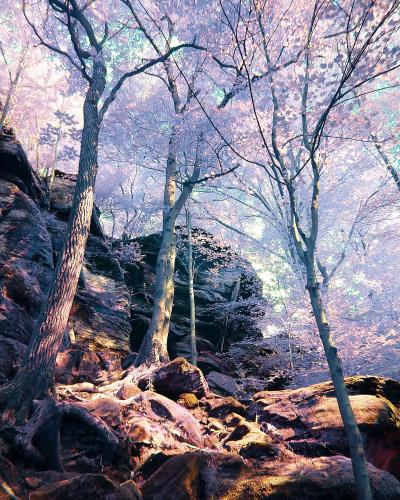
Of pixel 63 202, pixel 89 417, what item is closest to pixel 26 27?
pixel 63 202

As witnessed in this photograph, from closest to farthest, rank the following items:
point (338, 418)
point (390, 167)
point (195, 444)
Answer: point (195, 444), point (338, 418), point (390, 167)

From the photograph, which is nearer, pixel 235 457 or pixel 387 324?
pixel 235 457

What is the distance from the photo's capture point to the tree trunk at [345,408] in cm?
357

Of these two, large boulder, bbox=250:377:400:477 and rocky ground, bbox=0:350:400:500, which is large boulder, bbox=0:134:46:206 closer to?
rocky ground, bbox=0:350:400:500

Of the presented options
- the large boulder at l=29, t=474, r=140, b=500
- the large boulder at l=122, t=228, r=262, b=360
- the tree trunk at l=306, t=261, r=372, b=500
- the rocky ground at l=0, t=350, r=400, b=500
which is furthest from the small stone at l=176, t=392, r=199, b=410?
the large boulder at l=122, t=228, r=262, b=360

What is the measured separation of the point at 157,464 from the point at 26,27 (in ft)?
70.6

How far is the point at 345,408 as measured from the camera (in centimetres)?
410

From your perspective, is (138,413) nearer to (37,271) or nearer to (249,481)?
(249,481)

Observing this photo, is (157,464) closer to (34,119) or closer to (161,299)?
(161,299)

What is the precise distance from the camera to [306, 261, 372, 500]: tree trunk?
3.57 metres

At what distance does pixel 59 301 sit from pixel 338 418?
18.0 ft

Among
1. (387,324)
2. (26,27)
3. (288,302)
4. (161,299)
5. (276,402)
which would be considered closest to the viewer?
(276,402)

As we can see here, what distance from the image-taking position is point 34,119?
21.9 metres

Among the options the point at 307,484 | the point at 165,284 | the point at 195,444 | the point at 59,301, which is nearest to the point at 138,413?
the point at 195,444
